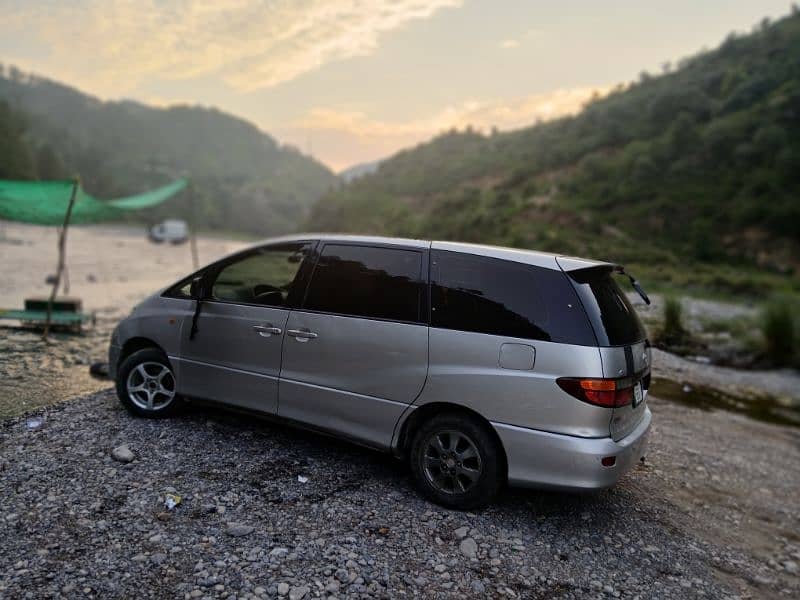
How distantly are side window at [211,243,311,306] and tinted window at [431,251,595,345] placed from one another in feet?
4.20

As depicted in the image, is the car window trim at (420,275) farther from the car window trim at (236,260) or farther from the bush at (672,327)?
the bush at (672,327)

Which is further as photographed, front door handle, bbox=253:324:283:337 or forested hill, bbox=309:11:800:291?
forested hill, bbox=309:11:800:291

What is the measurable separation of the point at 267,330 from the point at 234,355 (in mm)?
422

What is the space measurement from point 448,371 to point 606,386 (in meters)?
1.03

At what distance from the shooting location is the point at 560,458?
347 centimetres

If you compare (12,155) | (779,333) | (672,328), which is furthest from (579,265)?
(12,155)

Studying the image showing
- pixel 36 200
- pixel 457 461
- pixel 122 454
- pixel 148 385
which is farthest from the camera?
pixel 36 200

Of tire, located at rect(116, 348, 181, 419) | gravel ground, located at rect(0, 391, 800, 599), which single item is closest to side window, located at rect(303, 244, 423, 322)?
gravel ground, located at rect(0, 391, 800, 599)

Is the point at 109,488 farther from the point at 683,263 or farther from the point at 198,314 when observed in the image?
the point at 683,263

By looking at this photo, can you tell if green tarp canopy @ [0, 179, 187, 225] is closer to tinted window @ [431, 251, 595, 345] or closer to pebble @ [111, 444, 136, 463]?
pebble @ [111, 444, 136, 463]

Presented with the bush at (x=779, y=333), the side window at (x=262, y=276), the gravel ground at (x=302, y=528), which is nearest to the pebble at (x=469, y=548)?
the gravel ground at (x=302, y=528)

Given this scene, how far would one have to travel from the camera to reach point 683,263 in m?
24.2

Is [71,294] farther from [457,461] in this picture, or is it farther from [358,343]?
[457,461]

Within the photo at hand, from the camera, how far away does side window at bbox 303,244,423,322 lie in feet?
13.1
